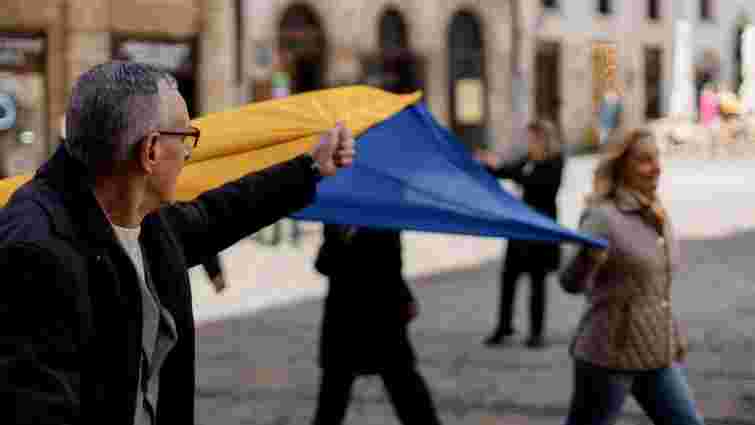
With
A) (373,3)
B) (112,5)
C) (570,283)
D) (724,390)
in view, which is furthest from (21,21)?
(570,283)

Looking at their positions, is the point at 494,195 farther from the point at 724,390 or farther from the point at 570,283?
the point at 724,390

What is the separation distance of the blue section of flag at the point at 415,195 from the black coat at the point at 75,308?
2.62m

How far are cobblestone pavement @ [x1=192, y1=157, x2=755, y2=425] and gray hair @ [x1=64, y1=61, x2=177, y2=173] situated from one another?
5247 mm

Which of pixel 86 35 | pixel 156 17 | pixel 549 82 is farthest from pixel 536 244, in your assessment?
pixel 549 82

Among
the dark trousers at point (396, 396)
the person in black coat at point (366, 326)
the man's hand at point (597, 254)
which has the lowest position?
the dark trousers at point (396, 396)

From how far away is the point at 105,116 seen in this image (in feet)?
8.43

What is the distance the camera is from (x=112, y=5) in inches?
970

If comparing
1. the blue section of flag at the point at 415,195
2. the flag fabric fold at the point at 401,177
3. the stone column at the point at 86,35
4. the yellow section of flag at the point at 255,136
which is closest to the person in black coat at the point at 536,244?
the flag fabric fold at the point at 401,177

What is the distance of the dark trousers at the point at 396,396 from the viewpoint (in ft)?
20.2

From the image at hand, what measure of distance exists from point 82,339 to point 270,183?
1046mm

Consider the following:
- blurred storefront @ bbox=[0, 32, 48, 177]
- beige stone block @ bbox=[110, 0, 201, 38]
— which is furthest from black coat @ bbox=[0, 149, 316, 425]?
beige stone block @ bbox=[110, 0, 201, 38]

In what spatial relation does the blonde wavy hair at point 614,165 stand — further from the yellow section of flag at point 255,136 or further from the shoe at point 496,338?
the shoe at point 496,338

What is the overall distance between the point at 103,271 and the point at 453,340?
815 centimetres

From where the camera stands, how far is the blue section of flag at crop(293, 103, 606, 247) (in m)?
5.58
